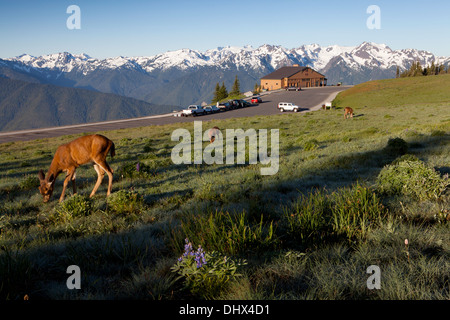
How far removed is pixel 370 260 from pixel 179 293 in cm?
263

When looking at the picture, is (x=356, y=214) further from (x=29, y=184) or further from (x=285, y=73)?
(x=285, y=73)

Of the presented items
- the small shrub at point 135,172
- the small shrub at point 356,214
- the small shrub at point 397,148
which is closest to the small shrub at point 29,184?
the small shrub at point 135,172

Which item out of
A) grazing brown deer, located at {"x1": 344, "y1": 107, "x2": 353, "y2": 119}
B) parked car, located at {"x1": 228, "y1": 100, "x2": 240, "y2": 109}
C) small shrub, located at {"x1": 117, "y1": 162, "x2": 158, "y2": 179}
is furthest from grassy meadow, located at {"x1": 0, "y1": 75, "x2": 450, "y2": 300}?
parked car, located at {"x1": 228, "y1": 100, "x2": 240, "y2": 109}

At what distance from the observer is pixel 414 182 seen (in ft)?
20.9

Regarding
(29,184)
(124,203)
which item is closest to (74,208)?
(124,203)

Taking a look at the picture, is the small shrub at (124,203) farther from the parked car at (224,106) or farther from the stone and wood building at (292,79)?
the stone and wood building at (292,79)

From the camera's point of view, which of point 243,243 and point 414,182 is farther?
point 414,182

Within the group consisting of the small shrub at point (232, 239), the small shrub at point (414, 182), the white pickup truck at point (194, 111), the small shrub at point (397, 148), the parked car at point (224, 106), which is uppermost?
the parked car at point (224, 106)

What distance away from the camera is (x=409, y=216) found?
17.7ft

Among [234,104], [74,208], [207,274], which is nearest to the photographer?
[207,274]

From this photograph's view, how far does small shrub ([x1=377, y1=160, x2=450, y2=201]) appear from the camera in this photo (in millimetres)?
6102

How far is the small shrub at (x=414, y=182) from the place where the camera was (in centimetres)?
610
